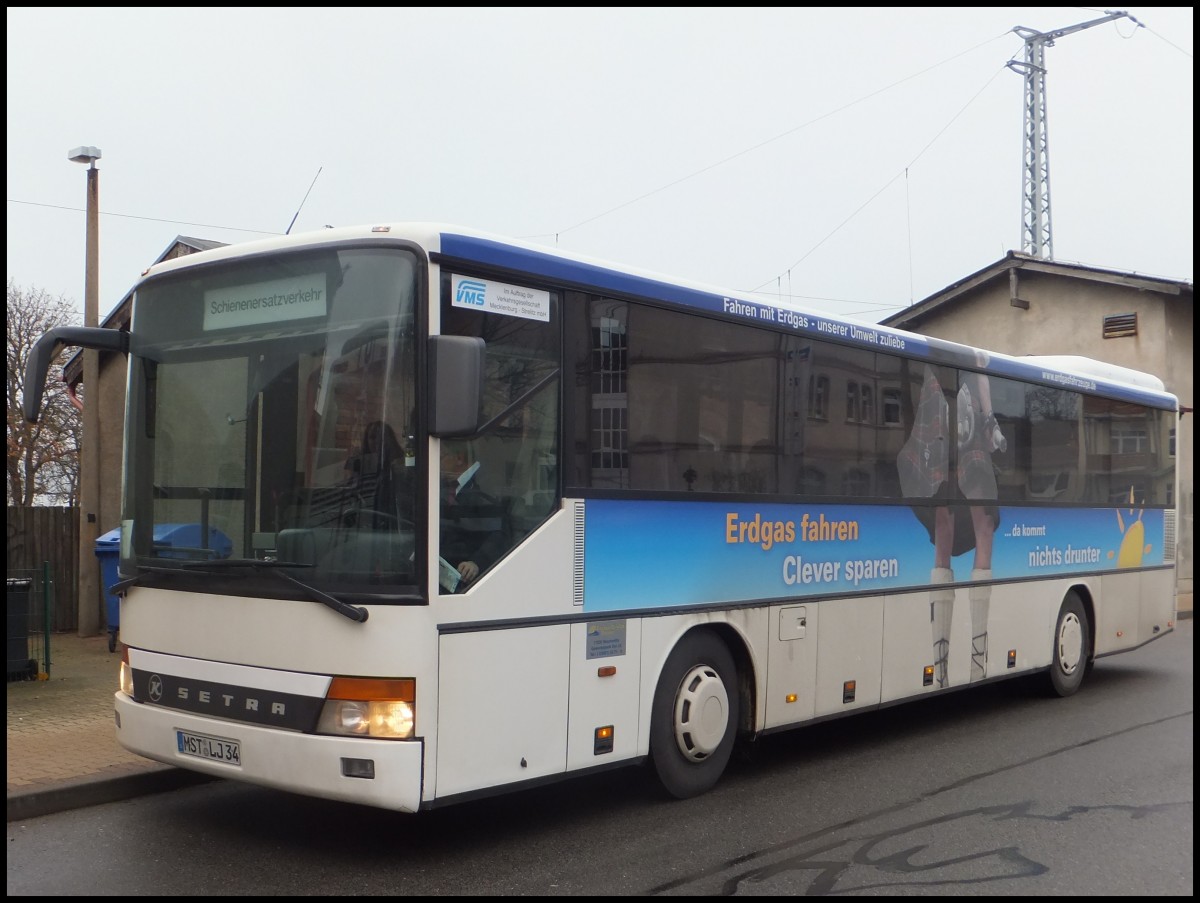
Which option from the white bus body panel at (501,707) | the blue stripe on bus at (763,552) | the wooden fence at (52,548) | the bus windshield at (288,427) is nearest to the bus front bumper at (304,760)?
the white bus body panel at (501,707)

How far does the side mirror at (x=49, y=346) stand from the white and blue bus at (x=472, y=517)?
23 millimetres

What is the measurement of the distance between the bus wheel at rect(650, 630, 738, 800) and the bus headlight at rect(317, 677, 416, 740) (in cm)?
193

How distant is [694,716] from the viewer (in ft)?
24.6

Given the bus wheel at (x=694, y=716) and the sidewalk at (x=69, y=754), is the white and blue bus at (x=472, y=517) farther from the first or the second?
the sidewalk at (x=69, y=754)

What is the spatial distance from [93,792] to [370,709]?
252 centimetres

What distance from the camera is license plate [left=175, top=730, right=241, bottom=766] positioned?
20.1 feet

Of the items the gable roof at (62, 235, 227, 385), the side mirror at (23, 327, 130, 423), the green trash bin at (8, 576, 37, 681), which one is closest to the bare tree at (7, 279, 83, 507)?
the gable roof at (62, 235, 227, 385)

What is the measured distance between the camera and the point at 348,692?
5.85 metres

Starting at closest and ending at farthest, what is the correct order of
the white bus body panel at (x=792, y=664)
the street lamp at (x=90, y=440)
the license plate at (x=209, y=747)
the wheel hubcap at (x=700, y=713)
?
1. the license plate at (x=209, y=747)
2. the wheel hubcap at (x=700, y=713)
3. the white bus body panel at (x=792, y=664)
4. the street lamp at (x=90, y=440)

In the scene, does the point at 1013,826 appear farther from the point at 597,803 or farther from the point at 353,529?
the point at 353,529

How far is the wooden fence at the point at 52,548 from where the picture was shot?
1508cm

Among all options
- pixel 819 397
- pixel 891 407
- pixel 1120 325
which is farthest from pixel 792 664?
pixel 1120 325

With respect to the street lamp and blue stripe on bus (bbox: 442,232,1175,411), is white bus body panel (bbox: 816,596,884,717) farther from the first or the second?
the street lamp

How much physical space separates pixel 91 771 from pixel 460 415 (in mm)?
3722
